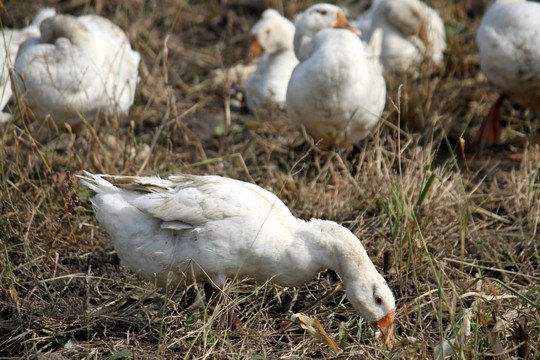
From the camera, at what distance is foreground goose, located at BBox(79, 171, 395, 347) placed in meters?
3.11

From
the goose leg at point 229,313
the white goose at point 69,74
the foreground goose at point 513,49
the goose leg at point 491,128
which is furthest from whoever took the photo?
the goose leg at point 491,128

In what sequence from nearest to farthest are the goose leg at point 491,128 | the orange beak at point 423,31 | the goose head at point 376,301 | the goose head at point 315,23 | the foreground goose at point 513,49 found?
1. the goose head at point 376,301
2. the foreground goose at point 513,49
3. the goose head at point 315,23
4. the goose leg at point 491,128
5. the orange beak at point 423,31

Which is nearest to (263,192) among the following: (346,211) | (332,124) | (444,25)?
(346,211)

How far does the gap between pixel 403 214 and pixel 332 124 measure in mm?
1338

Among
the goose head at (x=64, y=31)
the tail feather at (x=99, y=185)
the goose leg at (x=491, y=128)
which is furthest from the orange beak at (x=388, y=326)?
the goose head at (x=64, y=31)

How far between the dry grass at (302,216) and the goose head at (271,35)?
0.70 meters

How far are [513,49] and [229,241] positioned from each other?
3.09 meters

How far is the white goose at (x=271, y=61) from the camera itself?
19.9 ft

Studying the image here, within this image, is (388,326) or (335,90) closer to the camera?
(388,326)

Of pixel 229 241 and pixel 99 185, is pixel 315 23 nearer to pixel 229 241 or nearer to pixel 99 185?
pixel 99 185

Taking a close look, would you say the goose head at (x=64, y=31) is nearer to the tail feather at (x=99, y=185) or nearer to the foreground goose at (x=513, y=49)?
the tail feather at (x=99, y=185)

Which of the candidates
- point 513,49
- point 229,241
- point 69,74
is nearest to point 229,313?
point 229,241

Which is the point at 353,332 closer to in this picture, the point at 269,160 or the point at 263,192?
the point at 263,192

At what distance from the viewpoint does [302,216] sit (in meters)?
4.24
